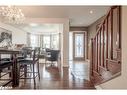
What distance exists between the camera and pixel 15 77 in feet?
13.2

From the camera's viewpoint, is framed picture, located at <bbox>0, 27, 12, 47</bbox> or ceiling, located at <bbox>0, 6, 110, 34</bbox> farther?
framed picture, located at <bbox>0, 27, 12, 47</bbox>

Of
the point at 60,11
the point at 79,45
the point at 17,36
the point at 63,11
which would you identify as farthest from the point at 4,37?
the point at 79,45

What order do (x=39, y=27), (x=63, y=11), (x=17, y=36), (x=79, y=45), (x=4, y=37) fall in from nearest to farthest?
1. (x=63, y=11)
2. (x=4, y=37)
3. (x=17, y=36)
4. (x=39, y=27)
5. (x=79, y=45)

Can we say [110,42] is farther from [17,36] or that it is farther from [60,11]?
[17,36]

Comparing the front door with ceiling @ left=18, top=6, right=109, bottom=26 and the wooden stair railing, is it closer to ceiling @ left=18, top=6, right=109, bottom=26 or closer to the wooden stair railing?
ceiling @ left=18, top=6, right=109, bottom=26

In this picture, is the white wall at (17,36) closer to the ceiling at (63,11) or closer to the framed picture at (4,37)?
the framed picture at (4,37)

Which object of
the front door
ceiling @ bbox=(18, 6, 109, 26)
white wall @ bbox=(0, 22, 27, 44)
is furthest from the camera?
the front door

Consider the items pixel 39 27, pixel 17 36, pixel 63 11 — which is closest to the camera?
pixel 63 11

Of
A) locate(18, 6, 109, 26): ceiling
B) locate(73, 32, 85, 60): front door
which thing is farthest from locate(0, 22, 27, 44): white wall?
locate(73, 32, 85, 60): front door

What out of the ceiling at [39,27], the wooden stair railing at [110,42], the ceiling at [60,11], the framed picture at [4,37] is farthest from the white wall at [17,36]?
the wooden stair railing at [110,42]
